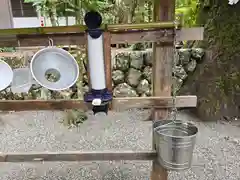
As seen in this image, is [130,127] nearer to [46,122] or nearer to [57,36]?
[46,122]

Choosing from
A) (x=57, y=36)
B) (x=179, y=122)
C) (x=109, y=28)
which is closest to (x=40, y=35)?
(x=57, y=36)

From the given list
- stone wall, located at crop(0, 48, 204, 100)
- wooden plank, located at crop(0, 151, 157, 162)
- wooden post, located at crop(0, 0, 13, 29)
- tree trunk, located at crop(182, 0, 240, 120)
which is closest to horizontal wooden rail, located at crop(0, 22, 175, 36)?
wooden plank, located at crop(0, 151, 157, 162)

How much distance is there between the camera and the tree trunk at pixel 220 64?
11.9ft

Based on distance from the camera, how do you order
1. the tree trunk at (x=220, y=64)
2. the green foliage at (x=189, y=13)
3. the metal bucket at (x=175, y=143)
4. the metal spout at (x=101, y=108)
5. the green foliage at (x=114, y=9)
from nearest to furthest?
the metal bucket at (x=175, y=143), the metal spout at (x=101, y=108), the tree trunk at (x=220, y=64), the green foliage at (x=114, y=9), the green foliage at (x=189, y=13)

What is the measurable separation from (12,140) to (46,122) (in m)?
0.63

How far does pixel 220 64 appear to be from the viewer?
3.73 metres

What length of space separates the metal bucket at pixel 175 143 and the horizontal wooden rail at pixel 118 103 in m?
0.14

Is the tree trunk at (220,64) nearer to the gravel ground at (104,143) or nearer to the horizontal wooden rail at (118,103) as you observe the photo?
the gravel ground at (104,143)

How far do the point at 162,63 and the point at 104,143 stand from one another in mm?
1668

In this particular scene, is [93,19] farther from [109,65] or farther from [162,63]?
[162,63]

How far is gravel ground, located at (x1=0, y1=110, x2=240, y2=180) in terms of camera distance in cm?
242

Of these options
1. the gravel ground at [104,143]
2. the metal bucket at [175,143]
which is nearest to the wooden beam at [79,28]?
the metal bucket at [175,143]

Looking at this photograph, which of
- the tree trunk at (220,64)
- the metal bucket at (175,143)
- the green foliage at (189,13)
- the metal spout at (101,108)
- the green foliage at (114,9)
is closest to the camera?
the metal bucket at (175,143)

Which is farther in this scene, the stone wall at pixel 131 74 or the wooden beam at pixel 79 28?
the stone wall at pixel 131 74
